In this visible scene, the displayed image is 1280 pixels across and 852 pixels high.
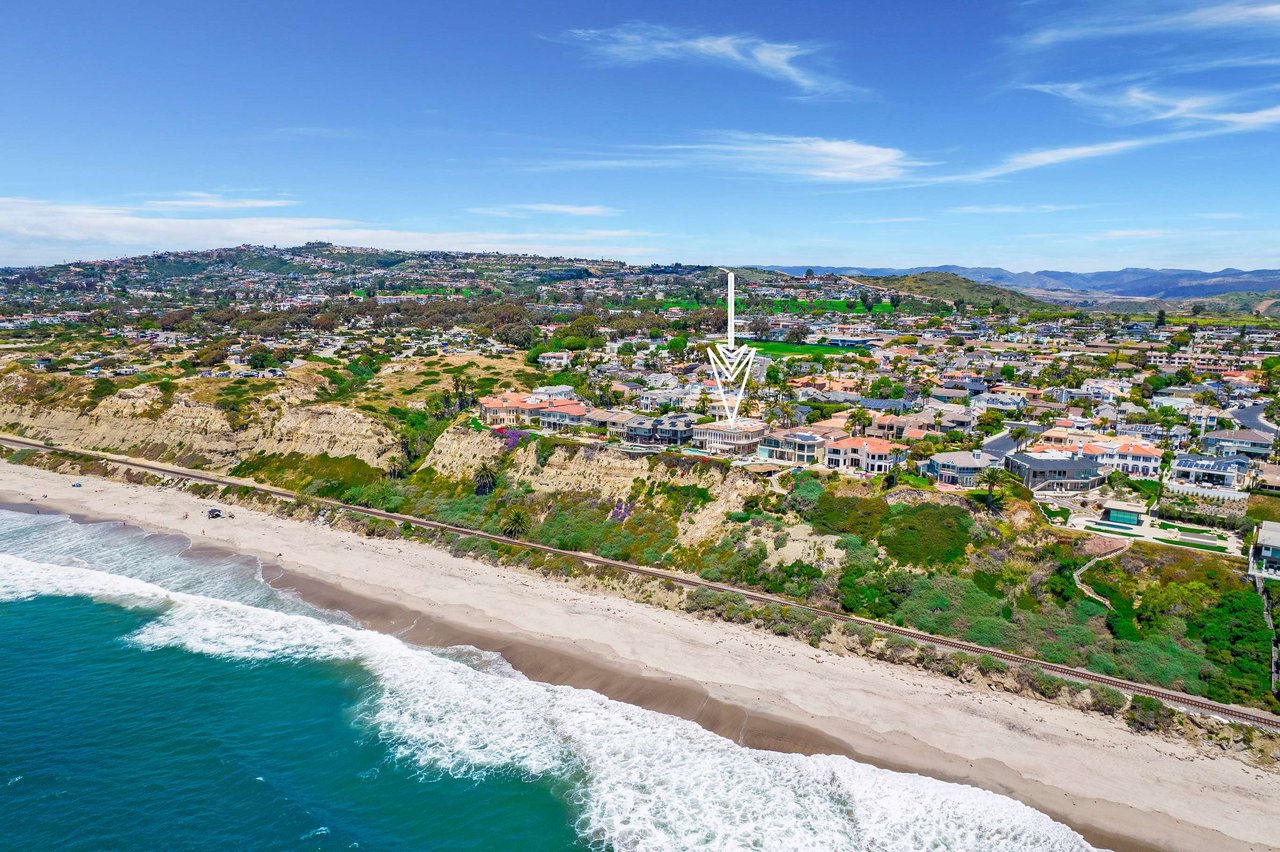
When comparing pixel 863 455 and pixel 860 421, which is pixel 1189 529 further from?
pixel 860 421

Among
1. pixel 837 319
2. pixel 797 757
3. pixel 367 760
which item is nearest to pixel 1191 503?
pixel 797 757

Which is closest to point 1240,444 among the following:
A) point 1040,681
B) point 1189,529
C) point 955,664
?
point 1189,529

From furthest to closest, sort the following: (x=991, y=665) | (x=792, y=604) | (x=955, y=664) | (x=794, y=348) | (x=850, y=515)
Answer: (x=794, y=348) < (x=850, y=515) < (x=792, y=604) < (x=955, y=664) < (x=991, y=665)

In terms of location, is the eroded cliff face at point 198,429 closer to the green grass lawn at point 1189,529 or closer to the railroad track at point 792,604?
the railroad track at point 792,604

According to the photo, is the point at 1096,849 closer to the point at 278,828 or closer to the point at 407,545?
the point at 278,828

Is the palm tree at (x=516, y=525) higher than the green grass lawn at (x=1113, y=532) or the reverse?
the reverse

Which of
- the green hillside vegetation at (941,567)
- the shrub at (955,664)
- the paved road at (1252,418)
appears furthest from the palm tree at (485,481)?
the paved road at (1252,418)

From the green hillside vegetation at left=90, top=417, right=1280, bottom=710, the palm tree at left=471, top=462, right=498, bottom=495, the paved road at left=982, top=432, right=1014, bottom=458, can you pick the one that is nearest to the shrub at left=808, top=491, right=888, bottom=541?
the green hillside vegetation at left=90, top=417, right=1280, bottom=710
